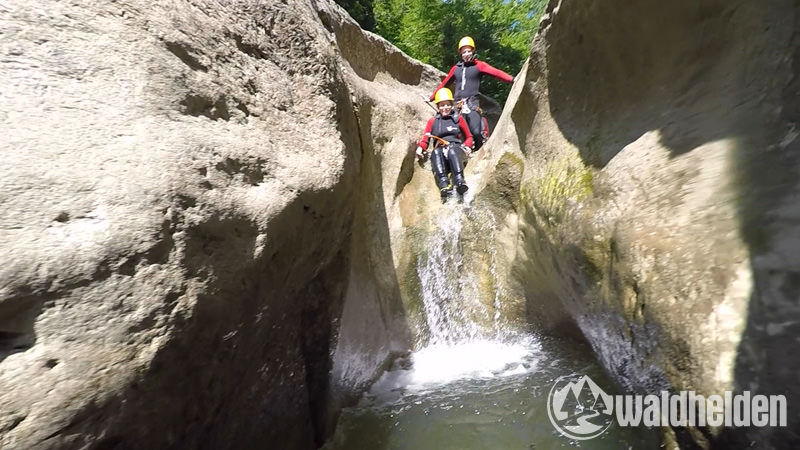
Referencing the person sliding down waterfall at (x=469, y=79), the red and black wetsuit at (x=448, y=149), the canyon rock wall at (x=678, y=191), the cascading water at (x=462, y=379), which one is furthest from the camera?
the person sliding down waterfall at (x=469, y=79)

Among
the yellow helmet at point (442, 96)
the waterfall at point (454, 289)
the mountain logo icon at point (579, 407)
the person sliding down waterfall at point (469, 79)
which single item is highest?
the person sliding down waterfall at point (469, 79)

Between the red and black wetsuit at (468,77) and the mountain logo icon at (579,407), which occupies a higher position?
the red and black wetsuit at (468,77)

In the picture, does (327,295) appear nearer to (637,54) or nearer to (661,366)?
(661,366)

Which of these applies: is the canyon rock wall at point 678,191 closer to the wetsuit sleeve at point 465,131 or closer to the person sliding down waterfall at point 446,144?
the person sliding down waterfall at point 446,144

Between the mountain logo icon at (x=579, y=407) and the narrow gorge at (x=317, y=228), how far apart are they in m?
0.11

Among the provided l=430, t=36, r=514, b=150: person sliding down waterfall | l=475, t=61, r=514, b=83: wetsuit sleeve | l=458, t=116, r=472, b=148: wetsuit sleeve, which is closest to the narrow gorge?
l=458, t=116, r=472, b=148: wetsuit sleeve

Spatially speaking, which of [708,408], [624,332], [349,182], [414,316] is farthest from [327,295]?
[708,408]

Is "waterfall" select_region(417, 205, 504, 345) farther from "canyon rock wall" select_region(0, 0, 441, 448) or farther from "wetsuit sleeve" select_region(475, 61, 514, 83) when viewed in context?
"wetsuit sleeve" select_region(475, 61, 514, 83)

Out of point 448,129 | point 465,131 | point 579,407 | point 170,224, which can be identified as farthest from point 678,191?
point 465,131

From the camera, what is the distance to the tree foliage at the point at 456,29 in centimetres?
1032

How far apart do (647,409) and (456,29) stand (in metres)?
10.1

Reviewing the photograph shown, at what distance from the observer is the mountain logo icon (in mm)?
2490

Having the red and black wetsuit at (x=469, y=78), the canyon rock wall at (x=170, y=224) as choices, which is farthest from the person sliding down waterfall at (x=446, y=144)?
the canyon rock wall at (x=170, y=224)

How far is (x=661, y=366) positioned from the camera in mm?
1848
